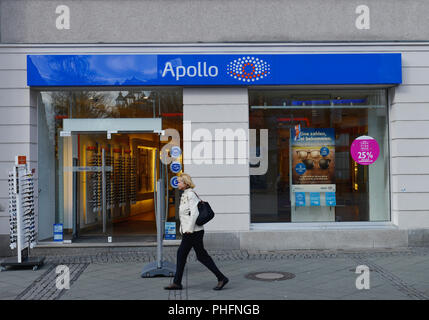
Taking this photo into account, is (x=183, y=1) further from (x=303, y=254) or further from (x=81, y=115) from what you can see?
(x=303, y=254)

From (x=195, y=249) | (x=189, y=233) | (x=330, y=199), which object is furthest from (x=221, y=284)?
(x=330, y=199)

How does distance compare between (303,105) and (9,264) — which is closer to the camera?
(9,264)

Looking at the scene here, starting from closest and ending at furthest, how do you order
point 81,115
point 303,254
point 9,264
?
point 9,264 → point 303,254 → point 81,115

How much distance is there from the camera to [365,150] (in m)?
11.2

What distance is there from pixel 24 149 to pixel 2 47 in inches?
85.8

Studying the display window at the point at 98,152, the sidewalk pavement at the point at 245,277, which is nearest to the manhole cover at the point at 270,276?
the sidewalk pavement at the point at 245,277

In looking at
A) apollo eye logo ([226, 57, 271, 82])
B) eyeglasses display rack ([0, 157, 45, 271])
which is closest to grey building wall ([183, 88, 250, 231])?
apollo eye logo ([226, 57, 271, 82])

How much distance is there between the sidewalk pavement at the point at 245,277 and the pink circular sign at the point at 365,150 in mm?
2116

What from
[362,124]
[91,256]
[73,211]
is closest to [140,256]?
[91,256]

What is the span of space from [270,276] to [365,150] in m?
4.49

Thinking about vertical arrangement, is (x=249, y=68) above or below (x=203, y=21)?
below

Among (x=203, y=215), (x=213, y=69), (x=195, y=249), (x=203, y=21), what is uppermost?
(x=203, y=21)

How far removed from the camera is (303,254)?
33.0 ft

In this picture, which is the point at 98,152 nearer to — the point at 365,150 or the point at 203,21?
the point at 203,21
